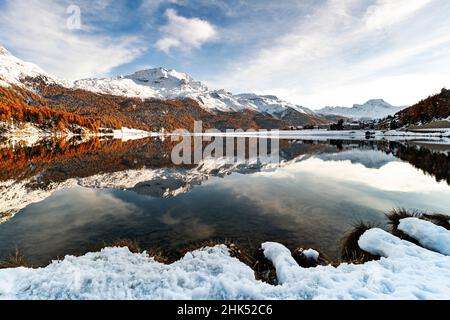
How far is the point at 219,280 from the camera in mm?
8734

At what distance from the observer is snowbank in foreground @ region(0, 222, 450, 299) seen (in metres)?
7.87

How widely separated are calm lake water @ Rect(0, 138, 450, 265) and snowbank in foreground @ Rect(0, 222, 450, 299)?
306 cm

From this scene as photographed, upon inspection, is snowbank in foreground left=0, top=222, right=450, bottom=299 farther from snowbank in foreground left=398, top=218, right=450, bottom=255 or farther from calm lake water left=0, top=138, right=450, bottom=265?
calm lake water left=0, top=138, right=450, bottom=265

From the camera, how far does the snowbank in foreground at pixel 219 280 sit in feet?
25.8

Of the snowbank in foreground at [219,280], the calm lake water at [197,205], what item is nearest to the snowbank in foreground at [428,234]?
the snowbank in foreground at [219,280]

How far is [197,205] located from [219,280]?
13.5 meters

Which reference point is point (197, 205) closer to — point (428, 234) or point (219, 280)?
point (219, 280)

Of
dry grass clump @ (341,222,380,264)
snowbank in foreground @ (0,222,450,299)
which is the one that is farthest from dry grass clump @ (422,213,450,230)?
snowbank in foreground @ (0,222,450,299)

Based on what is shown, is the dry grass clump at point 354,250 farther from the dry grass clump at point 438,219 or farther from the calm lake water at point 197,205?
the dry grass clump at point 438,219

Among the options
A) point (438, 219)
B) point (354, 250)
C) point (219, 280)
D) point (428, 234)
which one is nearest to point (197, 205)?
point (354, 250)
